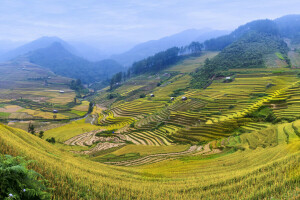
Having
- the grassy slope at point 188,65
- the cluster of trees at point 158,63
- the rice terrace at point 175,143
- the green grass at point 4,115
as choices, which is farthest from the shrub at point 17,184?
the cluster of trees at point 158,63

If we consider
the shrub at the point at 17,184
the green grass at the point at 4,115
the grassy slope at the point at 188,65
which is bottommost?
the green grass at the point at 4,115

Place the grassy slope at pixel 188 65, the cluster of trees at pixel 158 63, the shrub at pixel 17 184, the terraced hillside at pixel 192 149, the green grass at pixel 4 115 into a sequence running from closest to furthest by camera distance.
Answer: the shrub at pixel 17 184, the terraced hillside at pixel 192 149, the green grass at pixel 4 115, the grassy slope at pixel 188 65, the cluster of trees at pixel 158 63

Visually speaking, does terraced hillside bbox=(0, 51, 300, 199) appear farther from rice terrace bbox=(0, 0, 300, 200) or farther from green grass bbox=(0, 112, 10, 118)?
green grass bbox=(0, 112, 10, 118)

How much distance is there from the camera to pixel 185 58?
144 metres

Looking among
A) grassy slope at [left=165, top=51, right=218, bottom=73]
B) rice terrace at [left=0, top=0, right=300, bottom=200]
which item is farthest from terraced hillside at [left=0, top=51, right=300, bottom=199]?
grassy slope at [left=165, top=51, right=218, bottom=73]

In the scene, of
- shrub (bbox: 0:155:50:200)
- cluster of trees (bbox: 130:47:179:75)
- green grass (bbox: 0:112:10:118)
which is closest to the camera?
shrub (bbox: 0:155:50:200)

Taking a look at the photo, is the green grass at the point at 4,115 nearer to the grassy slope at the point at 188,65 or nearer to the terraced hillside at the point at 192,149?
the terraced hillside at the point at 192,149

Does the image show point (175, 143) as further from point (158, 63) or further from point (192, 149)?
point (158, 63)

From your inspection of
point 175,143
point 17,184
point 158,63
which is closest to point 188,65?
point 158,63

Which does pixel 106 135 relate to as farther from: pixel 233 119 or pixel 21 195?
pixel 21 195

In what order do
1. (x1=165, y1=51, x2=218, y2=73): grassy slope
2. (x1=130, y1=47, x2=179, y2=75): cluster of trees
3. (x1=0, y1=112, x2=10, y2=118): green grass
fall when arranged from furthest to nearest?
(x1=130, y1=47, x2=179, y2=75): cluster of trees
(x1=165, y1=51, x2=218, y2=73): grassy slope
(x1=0, y1=112, x2=10, y2=118): green grass

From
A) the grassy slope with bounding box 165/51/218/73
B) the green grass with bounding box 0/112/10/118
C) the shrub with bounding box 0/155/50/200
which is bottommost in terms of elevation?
A: the green grass with bounding box 0/112/10/118

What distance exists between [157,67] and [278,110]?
352ft

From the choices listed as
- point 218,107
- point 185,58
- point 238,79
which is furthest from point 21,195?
point 185,58
